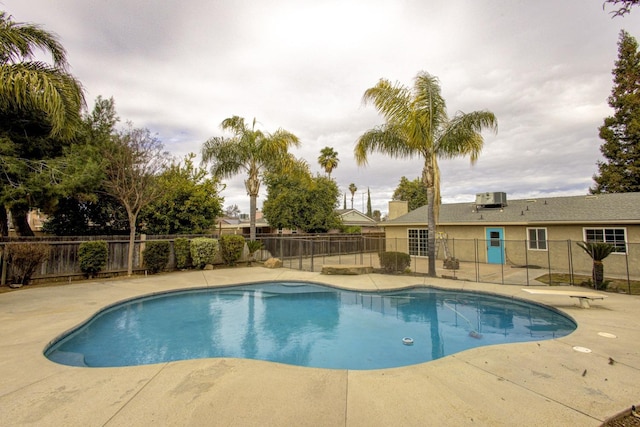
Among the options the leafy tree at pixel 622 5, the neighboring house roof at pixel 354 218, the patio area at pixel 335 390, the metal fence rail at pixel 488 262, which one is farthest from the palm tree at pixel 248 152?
the neighboring house roof at pixel 354 218

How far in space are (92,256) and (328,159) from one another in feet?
91.6

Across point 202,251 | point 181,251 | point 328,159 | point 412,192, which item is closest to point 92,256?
point 181,251

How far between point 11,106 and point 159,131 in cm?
576

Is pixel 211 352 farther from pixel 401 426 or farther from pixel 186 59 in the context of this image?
pixel 186 59

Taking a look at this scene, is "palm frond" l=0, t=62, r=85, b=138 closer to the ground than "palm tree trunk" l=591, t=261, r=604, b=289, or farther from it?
farther from it

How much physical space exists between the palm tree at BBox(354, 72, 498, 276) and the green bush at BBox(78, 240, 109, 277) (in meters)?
11.8

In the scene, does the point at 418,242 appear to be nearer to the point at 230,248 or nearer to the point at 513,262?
the point at 513,262

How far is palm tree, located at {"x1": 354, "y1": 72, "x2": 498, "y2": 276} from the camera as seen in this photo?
11.4 metres

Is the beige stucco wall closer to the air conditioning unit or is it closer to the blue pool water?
the air conditioning unit

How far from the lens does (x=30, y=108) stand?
8.78m

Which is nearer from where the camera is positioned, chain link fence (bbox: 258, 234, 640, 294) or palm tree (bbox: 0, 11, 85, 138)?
palm tree (bbox: 0, 11, 85, 138)

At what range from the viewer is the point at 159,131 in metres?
14.2

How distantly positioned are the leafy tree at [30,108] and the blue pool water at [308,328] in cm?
454

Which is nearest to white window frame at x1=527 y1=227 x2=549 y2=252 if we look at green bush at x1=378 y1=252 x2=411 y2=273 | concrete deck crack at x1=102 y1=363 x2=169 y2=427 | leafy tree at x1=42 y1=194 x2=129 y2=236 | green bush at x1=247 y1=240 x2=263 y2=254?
green bush at x1=378 y1=252 x2=411 y2=273
